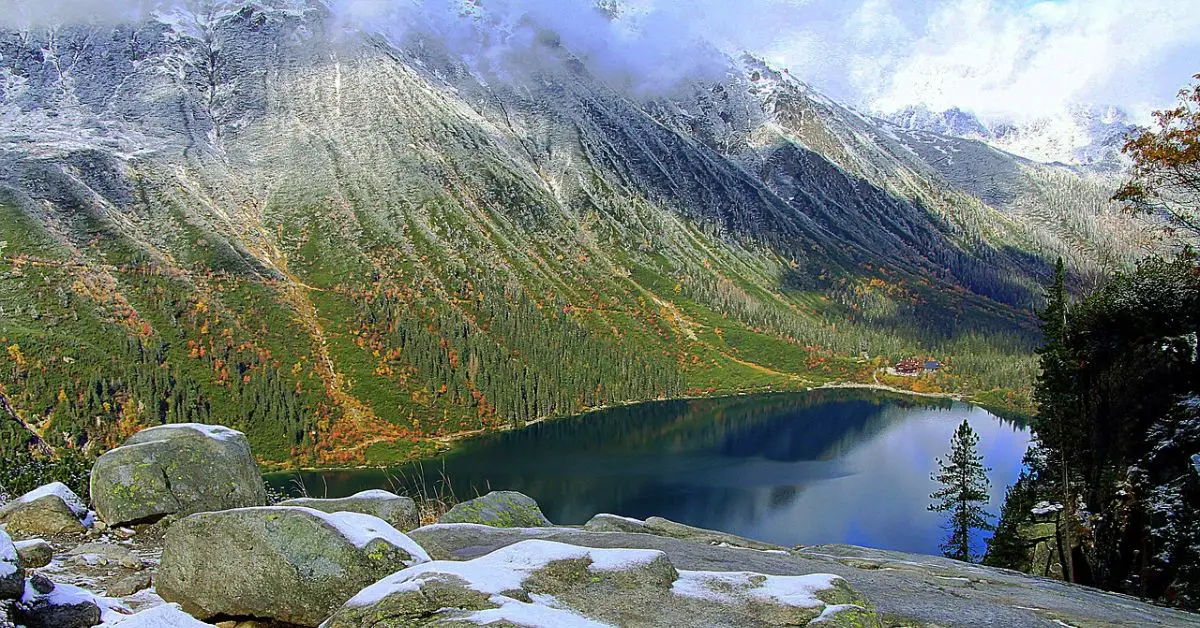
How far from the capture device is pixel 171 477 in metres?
17.1

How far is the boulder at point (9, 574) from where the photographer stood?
29.6 ft

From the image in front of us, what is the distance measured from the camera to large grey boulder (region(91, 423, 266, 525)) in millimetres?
16672

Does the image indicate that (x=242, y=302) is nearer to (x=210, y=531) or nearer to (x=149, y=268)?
(x=149, y=268)

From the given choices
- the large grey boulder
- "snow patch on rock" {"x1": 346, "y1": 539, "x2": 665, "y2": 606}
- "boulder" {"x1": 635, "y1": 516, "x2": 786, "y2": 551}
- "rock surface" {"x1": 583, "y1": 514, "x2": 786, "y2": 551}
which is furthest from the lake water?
"snow patch on rock" {"x1": 346, "y1": 539, "x2": 665, "y2": 606}

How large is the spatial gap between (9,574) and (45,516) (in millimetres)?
8509

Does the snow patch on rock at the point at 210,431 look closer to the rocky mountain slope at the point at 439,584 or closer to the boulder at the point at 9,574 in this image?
the rocky mountain slope at the point at 439,584

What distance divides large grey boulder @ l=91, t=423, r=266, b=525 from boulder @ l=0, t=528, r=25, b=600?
732 cm

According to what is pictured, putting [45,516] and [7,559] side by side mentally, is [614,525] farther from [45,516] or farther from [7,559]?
[45,516]

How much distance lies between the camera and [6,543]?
9.24 metres

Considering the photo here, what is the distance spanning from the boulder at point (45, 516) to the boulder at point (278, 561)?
7127mm

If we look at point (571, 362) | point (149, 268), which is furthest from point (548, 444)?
point (149, 268)

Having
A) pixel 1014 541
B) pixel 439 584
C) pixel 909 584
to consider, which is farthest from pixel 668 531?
pixel 1014 541

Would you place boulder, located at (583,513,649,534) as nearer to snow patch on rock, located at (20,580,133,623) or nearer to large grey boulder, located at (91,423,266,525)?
large grey boulder, located at (91,423,266,525)

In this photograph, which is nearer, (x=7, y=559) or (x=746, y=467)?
(x=7, y=559)
